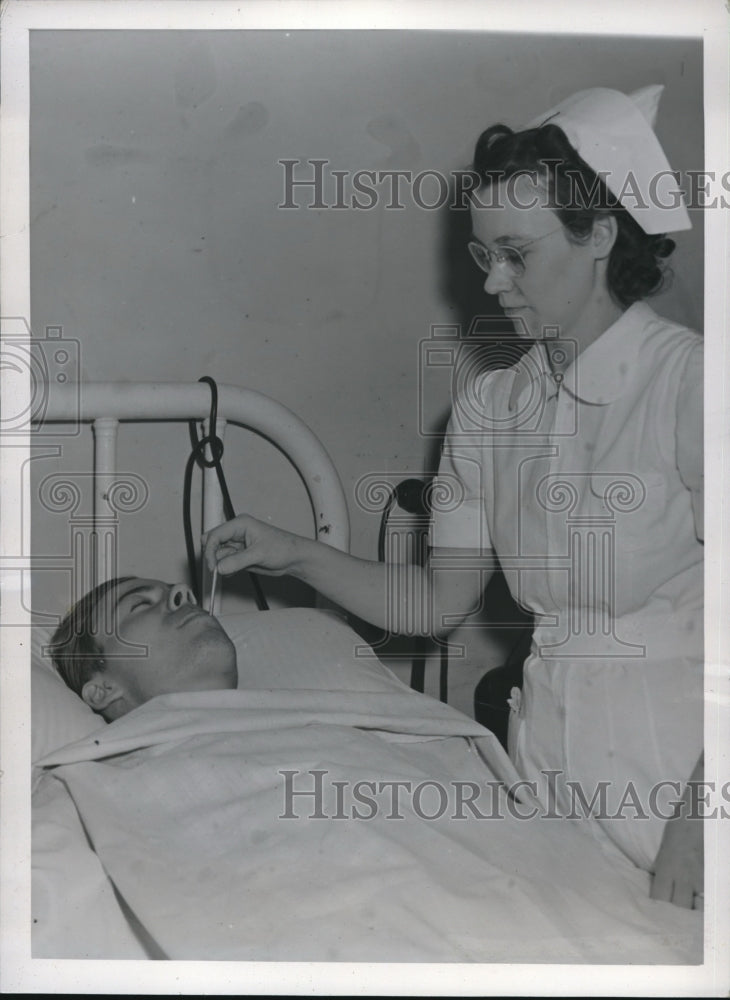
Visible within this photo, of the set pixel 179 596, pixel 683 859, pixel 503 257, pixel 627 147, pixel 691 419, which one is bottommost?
pixel 683 859

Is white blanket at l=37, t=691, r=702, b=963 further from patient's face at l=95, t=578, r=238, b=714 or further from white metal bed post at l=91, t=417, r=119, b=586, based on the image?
white metal bed post at l=91, t=417, r=119, b=586

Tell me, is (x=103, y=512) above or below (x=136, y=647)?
above

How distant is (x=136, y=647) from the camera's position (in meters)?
1.25

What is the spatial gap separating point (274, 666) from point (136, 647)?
0.17m

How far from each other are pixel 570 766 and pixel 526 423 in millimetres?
417

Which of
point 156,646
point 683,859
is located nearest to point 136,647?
point 156,646

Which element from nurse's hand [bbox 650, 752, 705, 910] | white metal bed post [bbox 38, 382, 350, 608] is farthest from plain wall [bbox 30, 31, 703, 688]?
nurse's hand [bbox 650, 752, 705, 910]

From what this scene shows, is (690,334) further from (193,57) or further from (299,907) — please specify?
(299,907)

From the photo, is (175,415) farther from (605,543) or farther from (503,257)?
(605,543)

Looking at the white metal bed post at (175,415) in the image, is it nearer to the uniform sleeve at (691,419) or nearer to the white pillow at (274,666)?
the white pillow at (274,666)

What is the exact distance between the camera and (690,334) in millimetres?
1236

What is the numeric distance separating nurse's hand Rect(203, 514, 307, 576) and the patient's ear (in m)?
0.18

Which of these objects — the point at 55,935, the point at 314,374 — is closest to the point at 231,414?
the point at 314,374

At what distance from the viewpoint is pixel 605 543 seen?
4.06 ft
